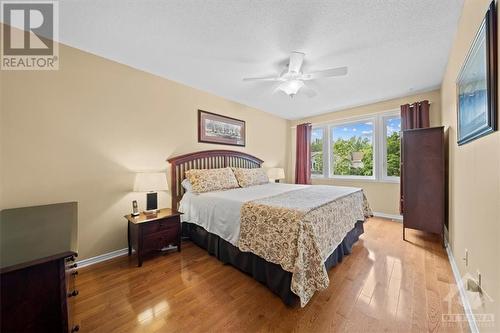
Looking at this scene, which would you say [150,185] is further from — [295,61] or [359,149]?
[359,149]

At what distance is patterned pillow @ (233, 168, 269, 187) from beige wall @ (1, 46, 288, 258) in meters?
1.06

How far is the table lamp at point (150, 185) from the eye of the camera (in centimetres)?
233

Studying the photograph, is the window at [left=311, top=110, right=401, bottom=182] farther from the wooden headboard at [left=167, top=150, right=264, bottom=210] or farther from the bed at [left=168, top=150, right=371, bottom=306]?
A: the wooden headboard at [left=167, top=150, right=264, bottom=210]

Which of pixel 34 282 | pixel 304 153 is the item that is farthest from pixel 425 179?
pixel 34 282

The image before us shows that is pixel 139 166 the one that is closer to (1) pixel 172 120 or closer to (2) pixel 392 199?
A: (1) pixel 172 120

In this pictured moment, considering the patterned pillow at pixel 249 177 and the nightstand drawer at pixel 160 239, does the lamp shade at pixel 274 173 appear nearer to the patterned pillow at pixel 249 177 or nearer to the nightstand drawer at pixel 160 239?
the patterned pillow at pixel 249 177

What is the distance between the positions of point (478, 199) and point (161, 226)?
2.89 m

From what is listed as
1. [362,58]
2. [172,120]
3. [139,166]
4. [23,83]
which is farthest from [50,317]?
[362,58]

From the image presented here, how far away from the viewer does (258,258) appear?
1.91 m

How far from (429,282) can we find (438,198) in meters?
1.30

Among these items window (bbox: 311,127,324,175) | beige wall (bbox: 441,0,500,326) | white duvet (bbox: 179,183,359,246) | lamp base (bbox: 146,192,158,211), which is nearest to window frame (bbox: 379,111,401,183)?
window (bbox: 311,127,324,175)

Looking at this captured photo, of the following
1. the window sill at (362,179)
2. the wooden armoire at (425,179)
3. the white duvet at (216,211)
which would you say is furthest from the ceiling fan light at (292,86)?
the window sill at (362,179)

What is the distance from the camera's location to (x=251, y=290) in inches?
70.6

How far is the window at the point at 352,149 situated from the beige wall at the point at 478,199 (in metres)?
2.26
